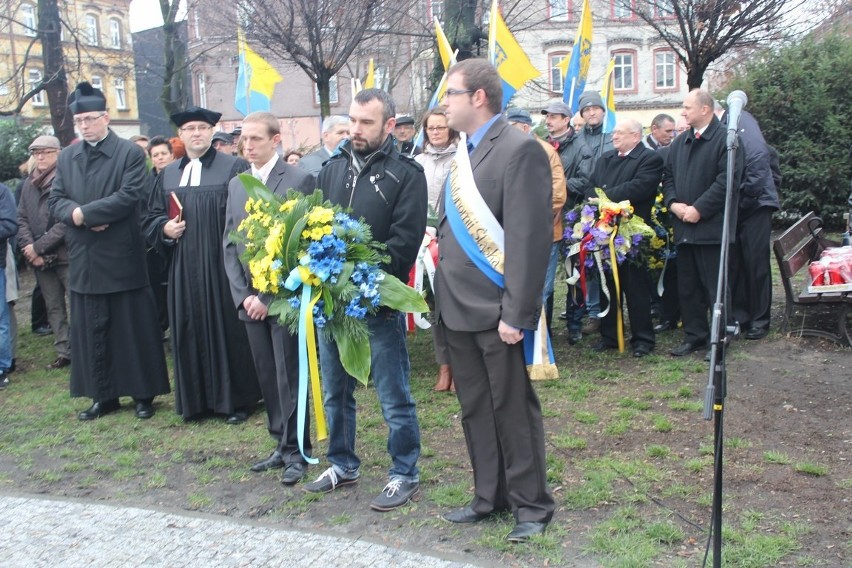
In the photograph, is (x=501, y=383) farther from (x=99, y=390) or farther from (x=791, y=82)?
(x=791, y=82)

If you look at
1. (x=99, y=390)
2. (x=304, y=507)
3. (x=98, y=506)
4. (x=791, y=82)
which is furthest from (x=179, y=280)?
(x=791, y=82)

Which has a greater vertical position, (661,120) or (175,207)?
(661,120)

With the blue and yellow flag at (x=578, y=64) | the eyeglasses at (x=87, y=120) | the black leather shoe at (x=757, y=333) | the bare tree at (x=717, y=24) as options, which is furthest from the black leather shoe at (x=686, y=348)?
the bare tree at (x=717, y=24)


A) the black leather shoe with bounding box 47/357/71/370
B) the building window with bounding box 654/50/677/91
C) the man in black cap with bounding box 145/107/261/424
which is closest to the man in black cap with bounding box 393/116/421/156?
the man in black cap with bounding box 145/107/261/424

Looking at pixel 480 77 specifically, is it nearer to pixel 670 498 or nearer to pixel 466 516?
pixel 466 516

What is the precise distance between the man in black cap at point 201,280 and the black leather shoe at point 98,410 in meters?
0.77

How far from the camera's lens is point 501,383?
4.37 m

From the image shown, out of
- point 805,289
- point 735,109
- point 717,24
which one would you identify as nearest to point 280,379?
point 735,109

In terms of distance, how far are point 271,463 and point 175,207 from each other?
83.6 inches

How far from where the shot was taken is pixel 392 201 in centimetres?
490

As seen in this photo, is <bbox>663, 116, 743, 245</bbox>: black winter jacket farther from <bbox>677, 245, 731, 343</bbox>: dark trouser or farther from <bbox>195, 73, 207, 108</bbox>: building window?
<bbox>195, 73, 207, 108</bbox>: building window

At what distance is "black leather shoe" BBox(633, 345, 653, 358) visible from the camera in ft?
26.5

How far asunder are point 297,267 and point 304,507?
4.47ft

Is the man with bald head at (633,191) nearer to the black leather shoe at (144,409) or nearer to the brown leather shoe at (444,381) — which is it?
the brown leather shoe at (444,381)
